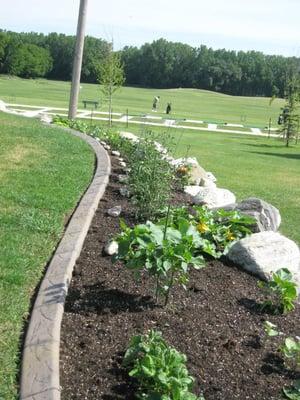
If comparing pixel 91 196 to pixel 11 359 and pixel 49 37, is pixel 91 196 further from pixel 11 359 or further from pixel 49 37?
pixel 49 37

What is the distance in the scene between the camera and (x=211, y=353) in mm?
3416

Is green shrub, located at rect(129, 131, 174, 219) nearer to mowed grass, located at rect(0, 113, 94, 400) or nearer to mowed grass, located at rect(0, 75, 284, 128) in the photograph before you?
mowed grass, located at rect(0, 113, 94, 400)

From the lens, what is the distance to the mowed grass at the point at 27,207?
11.3 ft

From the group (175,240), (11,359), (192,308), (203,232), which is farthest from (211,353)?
(203,232)

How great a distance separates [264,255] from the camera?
4855 mm

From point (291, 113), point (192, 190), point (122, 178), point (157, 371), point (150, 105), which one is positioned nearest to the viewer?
point (157, 371)

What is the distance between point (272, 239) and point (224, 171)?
8.89 meters

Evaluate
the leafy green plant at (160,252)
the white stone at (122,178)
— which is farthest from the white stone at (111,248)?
the white stone at (122,178)

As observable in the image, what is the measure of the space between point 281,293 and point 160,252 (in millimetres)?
1069

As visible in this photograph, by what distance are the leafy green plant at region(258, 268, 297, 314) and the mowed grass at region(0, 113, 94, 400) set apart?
1.72 meters

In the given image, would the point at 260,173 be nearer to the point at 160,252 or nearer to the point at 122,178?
the point at 122,178

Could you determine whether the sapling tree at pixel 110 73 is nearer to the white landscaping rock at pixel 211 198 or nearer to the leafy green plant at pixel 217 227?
the white landscaping rock at pixel 211 198

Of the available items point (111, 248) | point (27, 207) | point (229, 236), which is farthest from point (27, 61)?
point (111, 248)

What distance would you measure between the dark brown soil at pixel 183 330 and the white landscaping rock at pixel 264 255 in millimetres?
141
